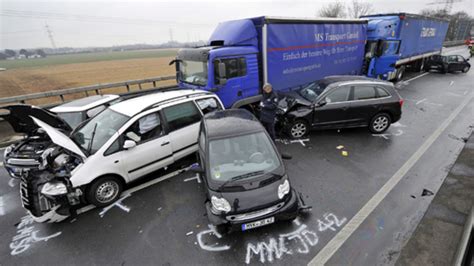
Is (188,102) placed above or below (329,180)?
above

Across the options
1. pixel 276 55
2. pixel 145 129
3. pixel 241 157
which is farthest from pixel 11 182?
pixel 276 55

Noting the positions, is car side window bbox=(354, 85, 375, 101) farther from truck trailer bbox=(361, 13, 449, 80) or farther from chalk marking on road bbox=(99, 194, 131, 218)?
truck trailer bbox=(361, 13, 449, 80)

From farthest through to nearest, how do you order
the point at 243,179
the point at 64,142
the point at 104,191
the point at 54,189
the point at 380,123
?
the point at 380,123
the point at 104,191
the point at 64,142
the point at 54,189
the point at 243,179

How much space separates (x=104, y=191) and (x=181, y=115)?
2194mm

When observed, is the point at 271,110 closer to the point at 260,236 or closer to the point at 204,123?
the point at 204,123

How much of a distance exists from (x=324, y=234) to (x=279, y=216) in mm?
831

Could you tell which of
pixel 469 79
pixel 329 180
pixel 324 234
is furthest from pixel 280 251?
pixel 469 79

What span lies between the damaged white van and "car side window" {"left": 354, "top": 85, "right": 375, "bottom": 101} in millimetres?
4725

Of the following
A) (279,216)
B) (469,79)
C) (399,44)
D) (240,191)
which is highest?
(399,44)

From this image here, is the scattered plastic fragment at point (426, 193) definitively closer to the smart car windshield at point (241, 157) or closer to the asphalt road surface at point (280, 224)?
the asphalt road surface at point (280, 224)

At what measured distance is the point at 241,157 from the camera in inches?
149

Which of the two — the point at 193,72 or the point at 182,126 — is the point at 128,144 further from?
the point at 193,72

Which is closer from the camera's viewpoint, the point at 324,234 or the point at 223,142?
the point at 324,234

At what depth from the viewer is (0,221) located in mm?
4105
